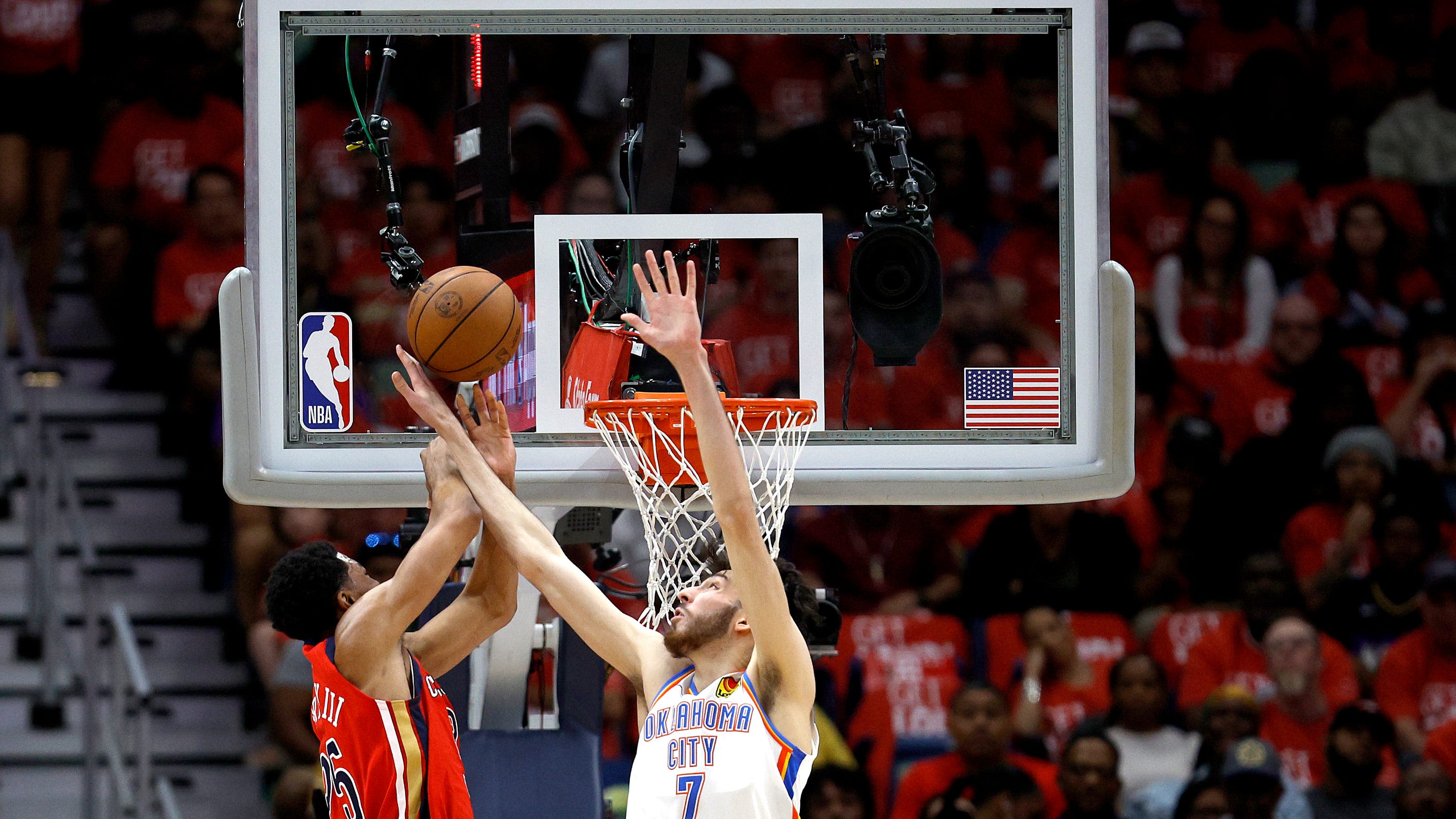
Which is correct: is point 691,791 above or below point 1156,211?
below

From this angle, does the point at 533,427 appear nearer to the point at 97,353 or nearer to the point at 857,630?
the point at 857,630

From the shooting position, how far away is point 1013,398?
4141mm

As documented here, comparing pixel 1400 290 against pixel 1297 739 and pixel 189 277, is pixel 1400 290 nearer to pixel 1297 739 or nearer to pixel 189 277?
pixel 1297 739

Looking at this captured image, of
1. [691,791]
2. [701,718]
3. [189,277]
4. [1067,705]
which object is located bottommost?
[1067,705]

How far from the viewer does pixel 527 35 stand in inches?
165

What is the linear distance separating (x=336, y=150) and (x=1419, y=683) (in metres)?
4.94

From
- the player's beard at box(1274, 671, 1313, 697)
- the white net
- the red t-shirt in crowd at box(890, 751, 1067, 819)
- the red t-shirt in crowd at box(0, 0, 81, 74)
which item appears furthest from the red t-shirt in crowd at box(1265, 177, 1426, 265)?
the red t-shirt in crowd at box(0, 0, 81, 74)

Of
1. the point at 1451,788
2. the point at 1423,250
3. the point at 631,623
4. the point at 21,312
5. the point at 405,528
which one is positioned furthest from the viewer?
the point at 1423,250

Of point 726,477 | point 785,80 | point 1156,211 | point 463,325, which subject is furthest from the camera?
point 1156,211

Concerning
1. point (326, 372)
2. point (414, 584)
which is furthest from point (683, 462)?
point (326, 372)

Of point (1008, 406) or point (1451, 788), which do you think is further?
point (1451, 788)

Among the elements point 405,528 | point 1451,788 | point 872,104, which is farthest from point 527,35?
point 1451,788

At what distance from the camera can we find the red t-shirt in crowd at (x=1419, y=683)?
6.78 metres

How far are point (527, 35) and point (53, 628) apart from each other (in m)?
3.68
